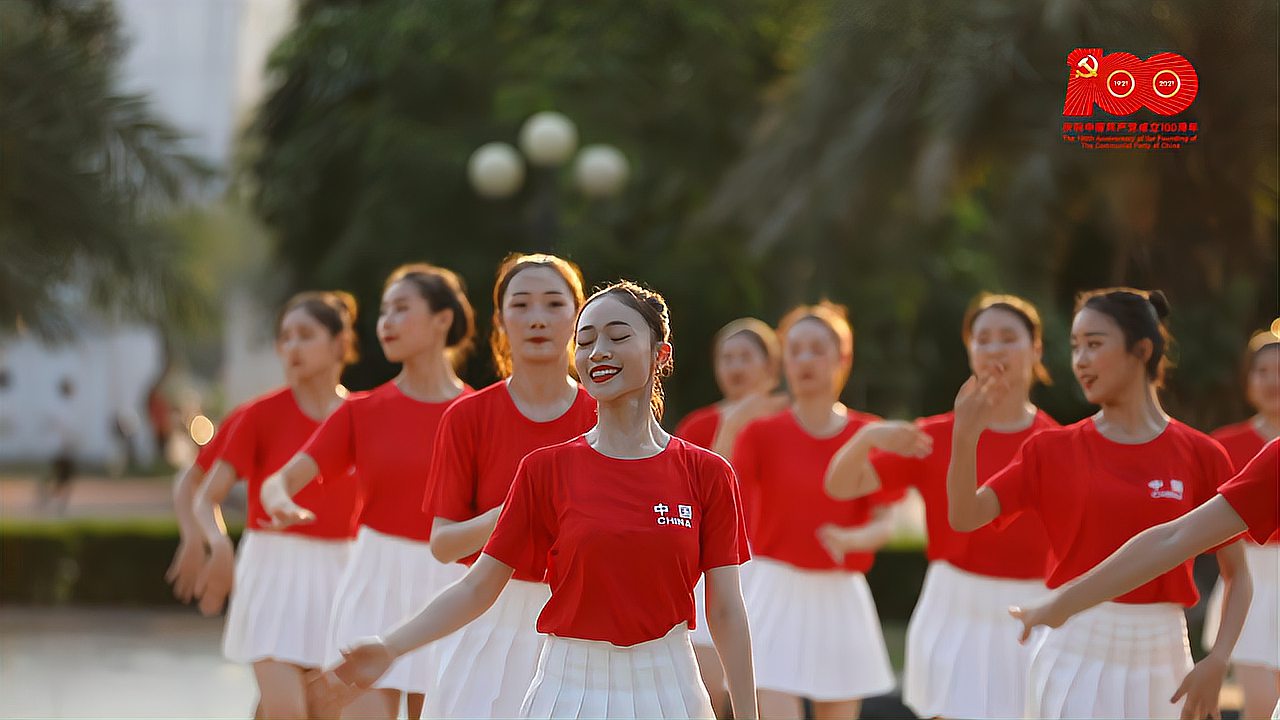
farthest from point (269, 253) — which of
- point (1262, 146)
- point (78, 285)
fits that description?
point (1262, 146)

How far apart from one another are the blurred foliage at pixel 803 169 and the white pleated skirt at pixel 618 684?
6547 mm

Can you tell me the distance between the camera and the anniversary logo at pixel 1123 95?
777 centimetres

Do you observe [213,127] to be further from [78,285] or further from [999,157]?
[999,157]

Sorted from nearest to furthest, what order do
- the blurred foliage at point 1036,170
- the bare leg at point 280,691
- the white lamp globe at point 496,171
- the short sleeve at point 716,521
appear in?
the short sleeve at point 716,521 → the bare leg at point 280,691 → the blurred foliage at point 1036,170 → the white lamp globe at point 496,171

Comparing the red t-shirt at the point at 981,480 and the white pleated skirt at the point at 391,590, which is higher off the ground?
the red t-shirt at the point at 981,480

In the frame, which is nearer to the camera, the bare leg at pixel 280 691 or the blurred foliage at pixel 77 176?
the bare leg at pixel 280 691

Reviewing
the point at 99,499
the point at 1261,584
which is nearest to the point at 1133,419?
the point at 1261,584

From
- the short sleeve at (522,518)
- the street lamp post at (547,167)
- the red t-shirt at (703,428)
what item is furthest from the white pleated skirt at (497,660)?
the street lamp post at (547,167)

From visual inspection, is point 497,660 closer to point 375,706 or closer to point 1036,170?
point 375,706

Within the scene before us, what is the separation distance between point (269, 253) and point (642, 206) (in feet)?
21.0

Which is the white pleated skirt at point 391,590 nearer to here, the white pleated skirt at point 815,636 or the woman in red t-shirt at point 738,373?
the white pleated skirt at point 815,636

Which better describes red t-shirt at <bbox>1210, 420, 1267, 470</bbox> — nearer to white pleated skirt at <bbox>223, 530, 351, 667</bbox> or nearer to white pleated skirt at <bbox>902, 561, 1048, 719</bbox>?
white pleated skirt at <bbox>902, 561, 1048, 719</bbox>

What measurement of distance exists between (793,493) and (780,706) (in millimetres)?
967

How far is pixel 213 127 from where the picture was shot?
5503cm
